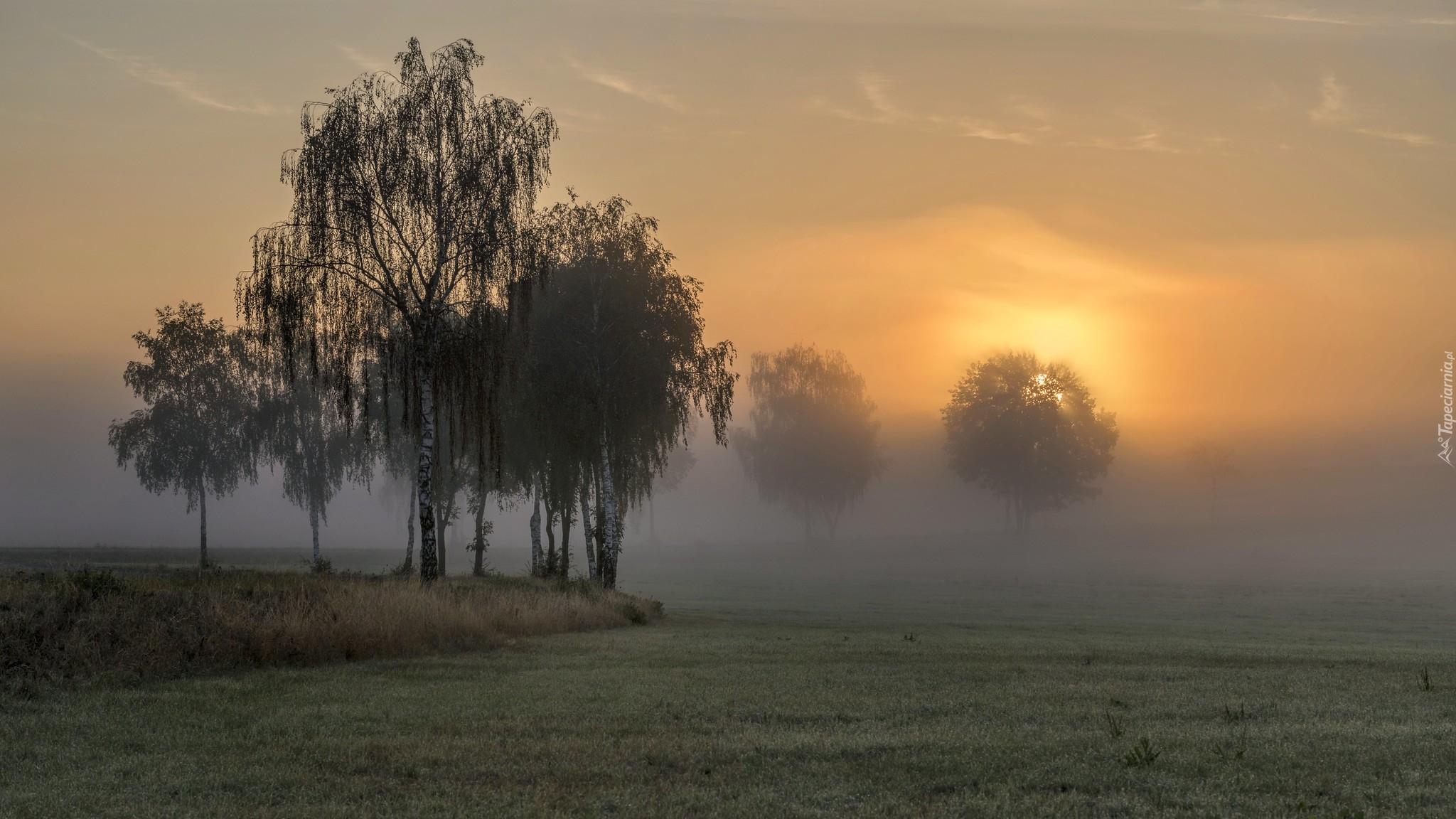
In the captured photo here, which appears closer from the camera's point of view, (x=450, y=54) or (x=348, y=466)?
(x=450, y=54)

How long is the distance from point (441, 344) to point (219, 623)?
10.8 m

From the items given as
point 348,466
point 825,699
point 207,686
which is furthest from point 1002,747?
point 348,466

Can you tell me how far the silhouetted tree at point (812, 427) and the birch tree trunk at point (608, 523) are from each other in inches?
2502

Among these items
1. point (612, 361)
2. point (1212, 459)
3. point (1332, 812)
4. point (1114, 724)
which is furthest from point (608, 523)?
point (1212, 459)

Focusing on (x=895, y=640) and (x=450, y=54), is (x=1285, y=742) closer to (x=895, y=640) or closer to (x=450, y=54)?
(x=895, y=640)

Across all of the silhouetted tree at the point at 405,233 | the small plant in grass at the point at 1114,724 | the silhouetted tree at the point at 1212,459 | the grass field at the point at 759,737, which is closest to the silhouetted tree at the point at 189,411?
the silhouetted tree at the point at 405,233

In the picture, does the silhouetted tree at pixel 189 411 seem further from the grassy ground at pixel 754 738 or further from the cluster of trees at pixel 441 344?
the grassy ground at pixel 754 738

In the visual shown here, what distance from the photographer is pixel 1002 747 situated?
945 cm

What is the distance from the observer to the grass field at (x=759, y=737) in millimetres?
7758

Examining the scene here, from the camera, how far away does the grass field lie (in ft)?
25.5

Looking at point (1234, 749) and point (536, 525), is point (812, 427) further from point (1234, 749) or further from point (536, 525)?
point (1234, 749)

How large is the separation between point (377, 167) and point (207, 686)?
52.6ft

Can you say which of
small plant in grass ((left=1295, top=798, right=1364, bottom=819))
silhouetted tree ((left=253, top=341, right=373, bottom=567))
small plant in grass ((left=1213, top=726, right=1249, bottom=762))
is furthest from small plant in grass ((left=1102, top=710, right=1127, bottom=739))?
silhouetted tree ((left=253, top=341, right=373, bottom=567))

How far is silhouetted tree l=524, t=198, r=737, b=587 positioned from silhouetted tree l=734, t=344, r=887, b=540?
2470 inches
